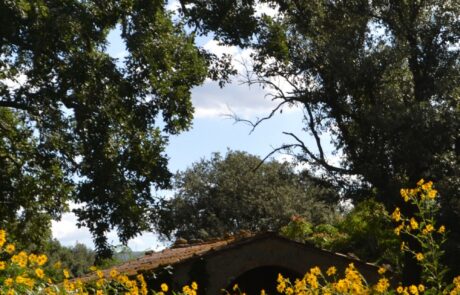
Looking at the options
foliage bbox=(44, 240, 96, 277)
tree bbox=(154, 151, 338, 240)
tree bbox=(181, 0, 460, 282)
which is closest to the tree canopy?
tree bbox=(181, 0, 460, 282)

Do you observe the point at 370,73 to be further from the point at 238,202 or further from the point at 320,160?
the point at 238,202

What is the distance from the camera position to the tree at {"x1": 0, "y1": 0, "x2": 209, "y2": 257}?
18.3m

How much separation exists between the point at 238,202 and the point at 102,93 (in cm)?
3560

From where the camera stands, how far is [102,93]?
62.7ft

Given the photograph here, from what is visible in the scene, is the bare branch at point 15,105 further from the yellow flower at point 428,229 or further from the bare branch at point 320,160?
the yellow flower at point 428,229

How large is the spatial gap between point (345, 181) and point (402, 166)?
207 cm

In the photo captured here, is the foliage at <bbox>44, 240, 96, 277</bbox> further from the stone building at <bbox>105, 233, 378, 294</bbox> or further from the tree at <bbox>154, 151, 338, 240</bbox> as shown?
Result: the stone building at <bbox>105, 233, 378, 294</bbox>

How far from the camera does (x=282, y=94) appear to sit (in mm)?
23969

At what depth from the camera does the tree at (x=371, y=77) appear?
68.2 feet

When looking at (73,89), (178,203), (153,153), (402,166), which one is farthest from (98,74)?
(178,203)

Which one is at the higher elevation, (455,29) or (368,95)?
(455,29)

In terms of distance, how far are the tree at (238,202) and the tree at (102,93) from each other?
3234 cm

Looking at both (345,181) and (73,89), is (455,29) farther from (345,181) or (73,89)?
(73,89)

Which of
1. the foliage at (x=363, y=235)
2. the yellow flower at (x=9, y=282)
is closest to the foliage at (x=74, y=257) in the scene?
the foliage at (x=363, y=235)
